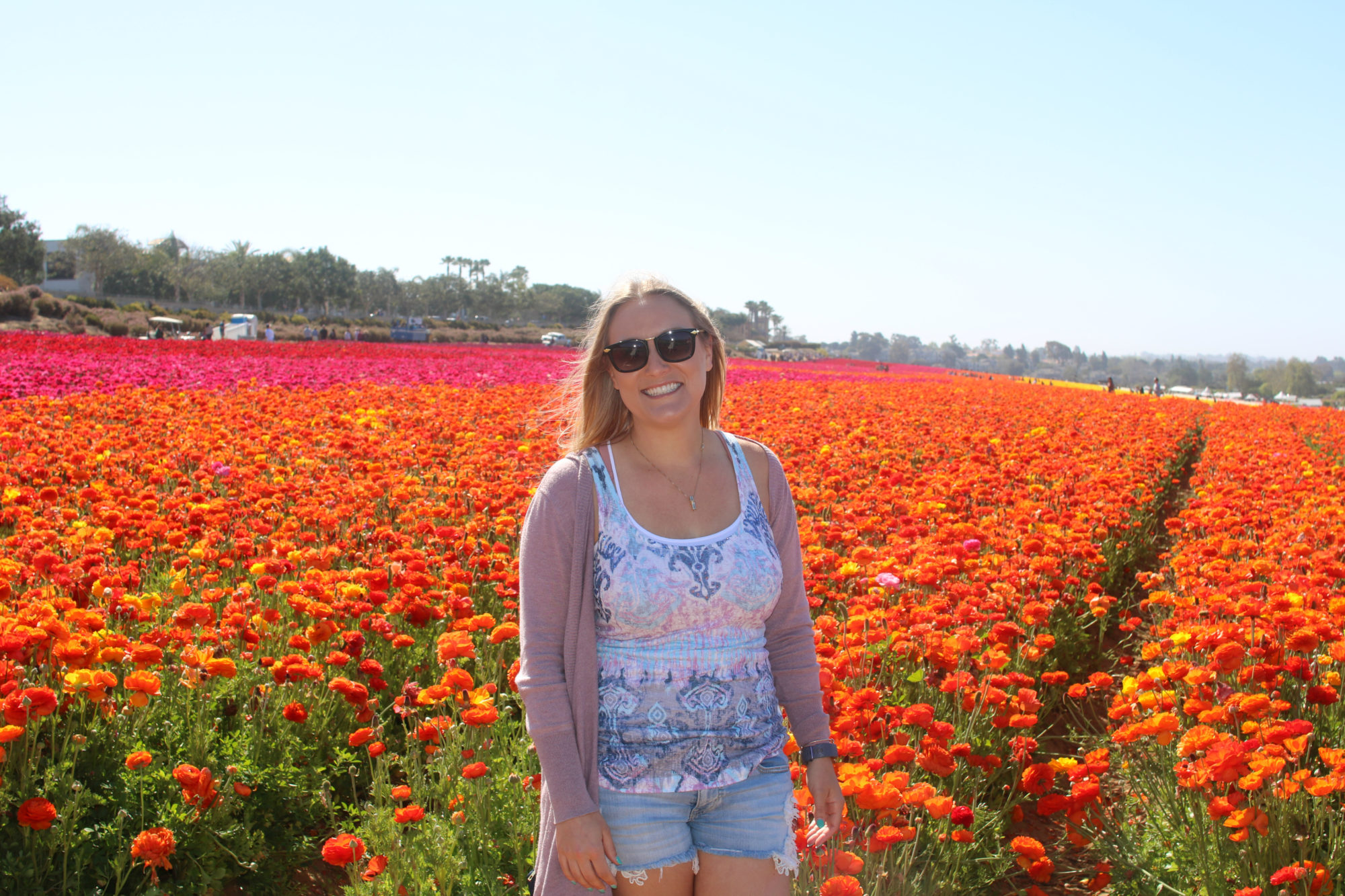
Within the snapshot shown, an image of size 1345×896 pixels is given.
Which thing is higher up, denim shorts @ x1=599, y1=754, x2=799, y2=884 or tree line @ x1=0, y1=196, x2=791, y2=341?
tree line @ x1=0, y1=196, x2=791, y2=341

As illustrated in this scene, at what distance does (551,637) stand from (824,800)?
736 mm

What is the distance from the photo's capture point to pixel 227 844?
294 cm

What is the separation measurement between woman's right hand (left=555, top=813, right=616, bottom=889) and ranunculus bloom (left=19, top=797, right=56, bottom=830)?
1.52 meters

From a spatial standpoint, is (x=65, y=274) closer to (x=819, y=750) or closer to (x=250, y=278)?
(x=250, y=278)

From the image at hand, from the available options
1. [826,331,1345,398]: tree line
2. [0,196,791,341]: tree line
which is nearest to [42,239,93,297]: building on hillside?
[0,196,791,341]: tree line

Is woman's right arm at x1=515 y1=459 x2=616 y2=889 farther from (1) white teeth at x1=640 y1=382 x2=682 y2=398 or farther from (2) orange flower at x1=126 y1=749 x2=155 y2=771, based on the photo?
(2) orange flower at x1=126 y1=749 x2=155 y2=771

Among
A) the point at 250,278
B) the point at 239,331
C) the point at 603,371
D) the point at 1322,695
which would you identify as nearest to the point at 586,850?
the point at 603,371

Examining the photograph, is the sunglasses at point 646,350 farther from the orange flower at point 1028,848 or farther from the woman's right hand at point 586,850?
the orange flower at point 1028,848

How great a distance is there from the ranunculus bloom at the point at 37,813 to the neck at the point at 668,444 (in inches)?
71.7

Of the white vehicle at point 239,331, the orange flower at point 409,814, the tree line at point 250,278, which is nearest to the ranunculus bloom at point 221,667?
the orange flower at point 409,814

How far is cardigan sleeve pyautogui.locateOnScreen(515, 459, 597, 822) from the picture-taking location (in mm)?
1854

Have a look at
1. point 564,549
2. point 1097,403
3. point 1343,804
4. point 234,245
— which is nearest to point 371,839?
point 564,549

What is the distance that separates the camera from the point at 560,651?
1951 mm

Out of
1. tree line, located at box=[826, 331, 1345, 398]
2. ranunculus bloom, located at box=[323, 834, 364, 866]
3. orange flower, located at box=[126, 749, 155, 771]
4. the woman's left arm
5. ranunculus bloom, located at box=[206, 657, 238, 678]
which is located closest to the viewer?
the woman's left arm
